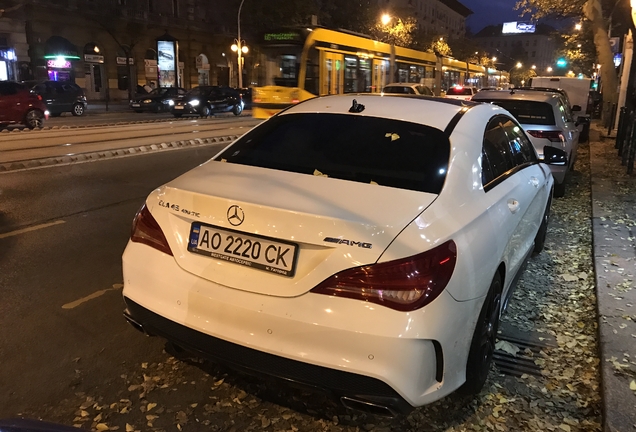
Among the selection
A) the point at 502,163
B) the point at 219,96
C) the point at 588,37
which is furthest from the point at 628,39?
the point at 502,163

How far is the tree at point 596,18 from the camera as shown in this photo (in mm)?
20266

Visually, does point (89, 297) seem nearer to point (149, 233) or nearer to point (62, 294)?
point (62, 294)

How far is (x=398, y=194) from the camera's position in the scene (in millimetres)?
2949

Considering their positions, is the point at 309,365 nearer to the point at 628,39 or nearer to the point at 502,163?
the point at 502,163

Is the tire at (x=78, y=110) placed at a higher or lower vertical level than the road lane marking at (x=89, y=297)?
higher

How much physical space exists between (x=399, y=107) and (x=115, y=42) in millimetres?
41342

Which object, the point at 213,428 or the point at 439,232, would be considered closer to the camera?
the point at 439,232

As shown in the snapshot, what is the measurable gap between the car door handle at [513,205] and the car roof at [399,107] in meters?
0.68

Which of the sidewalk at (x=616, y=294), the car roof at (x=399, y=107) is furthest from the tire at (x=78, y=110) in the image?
the car roof at (x=399, y=107)

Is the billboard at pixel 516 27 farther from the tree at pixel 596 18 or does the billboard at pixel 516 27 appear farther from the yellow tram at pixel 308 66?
the yellow tram at pixel 308 66

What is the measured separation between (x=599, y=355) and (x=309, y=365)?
2.36 m

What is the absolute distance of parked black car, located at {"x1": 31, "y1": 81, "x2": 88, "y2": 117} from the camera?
25.6 metres

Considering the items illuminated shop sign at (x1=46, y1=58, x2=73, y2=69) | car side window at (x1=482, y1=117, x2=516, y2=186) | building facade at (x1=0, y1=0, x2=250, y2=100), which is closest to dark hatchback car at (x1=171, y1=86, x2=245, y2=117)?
building facade at (x1=0, y1=0, x2=250, y2=100)

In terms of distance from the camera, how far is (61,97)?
86.2ft
